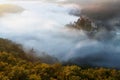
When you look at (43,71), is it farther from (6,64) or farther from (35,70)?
(6,64)

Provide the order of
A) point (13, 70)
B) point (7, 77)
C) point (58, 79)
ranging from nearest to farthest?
point (7, 77)
point (13, 70)
point (58, 79)

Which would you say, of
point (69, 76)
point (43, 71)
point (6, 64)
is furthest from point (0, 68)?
point (69, 76)

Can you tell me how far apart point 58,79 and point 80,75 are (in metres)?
14.7

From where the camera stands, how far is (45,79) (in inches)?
7037

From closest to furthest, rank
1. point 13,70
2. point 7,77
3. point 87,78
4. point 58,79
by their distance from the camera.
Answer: point 7,77
point 13,70
point 58,79
point 87,78

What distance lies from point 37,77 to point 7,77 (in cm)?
1433

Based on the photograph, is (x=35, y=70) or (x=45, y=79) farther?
(x=35, y=70)

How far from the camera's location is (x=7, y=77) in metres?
165

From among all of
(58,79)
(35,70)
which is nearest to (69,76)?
(58,79)

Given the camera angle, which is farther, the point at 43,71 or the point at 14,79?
the point at 43,71

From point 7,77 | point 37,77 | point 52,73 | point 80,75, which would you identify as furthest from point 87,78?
point 7,77

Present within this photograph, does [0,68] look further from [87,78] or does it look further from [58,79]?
[87,78]

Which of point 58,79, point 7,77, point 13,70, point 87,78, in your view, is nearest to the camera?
point 7,77

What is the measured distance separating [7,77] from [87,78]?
49786 millimetres
